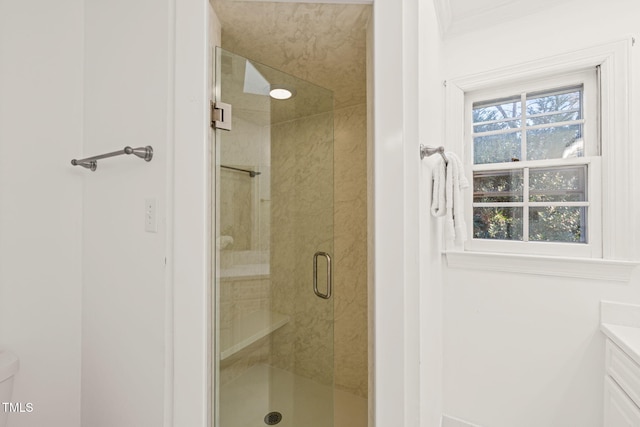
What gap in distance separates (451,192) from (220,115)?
92cm

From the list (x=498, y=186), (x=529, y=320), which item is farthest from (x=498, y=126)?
(x=529, y=320)

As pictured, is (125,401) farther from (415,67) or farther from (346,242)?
(415,67)

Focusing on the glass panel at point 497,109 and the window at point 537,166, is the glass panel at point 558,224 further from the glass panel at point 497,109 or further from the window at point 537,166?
the glass panel at point 497,109

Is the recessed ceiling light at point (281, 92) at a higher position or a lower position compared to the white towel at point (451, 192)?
higher

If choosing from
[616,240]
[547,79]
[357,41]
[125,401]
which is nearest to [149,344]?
[125,401]

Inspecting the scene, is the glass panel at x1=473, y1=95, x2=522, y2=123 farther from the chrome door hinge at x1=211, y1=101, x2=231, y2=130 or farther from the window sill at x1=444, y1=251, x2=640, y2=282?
the chrome door hinge at x1=211, y1=101, x2=231, y2=130

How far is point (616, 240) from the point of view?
1316mm

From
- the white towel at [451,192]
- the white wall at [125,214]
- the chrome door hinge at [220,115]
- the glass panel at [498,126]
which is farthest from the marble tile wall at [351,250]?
the white wall at [125,214]

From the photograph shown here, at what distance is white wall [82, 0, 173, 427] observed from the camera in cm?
100

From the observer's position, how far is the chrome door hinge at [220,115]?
99 centimetres

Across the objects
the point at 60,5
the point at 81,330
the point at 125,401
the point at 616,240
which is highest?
the point at 60,5

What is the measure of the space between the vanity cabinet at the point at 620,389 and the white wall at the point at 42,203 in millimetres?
2389

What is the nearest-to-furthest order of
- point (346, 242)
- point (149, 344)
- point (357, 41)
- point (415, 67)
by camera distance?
point (415, 67) < point (149, 344) < point (357, 41) < point (346, 242)

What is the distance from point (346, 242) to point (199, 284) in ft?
4.20
